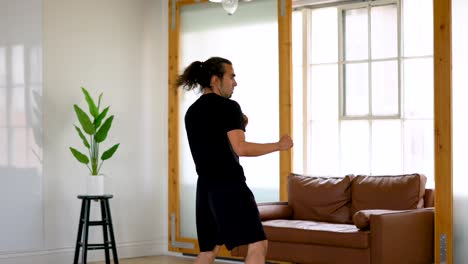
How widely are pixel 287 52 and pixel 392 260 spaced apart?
2237 mm

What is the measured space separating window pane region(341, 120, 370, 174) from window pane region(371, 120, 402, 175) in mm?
86

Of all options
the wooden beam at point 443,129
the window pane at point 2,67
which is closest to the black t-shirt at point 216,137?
the wooden beam at point 443,129

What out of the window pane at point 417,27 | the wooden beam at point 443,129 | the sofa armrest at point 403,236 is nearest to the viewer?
the sofa armrest at point 403,236

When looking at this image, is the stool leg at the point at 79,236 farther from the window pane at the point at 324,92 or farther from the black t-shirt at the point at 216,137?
the black t-shirt at the point at 216,137

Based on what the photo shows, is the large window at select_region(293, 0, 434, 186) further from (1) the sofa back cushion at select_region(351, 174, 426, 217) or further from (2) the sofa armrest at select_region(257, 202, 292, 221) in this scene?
(2) the sofa armrest at select_region(257, 202, 292, 221)

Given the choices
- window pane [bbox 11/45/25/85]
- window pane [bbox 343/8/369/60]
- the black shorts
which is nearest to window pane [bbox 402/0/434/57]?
window pane [bbox 343/8/369/60]

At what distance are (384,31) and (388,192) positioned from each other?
1586mm

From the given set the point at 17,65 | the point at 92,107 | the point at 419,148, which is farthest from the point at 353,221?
the point at 17,65

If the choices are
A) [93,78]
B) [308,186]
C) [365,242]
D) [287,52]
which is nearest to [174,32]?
[93,78]

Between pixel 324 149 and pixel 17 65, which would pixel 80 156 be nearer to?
pixel 17 65

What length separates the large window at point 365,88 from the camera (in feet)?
22.5

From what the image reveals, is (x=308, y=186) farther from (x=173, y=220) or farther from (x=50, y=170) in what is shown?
(x=50, y=170)

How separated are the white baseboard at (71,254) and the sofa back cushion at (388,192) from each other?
2467 mm

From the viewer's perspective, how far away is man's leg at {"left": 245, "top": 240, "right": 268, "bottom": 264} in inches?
165
